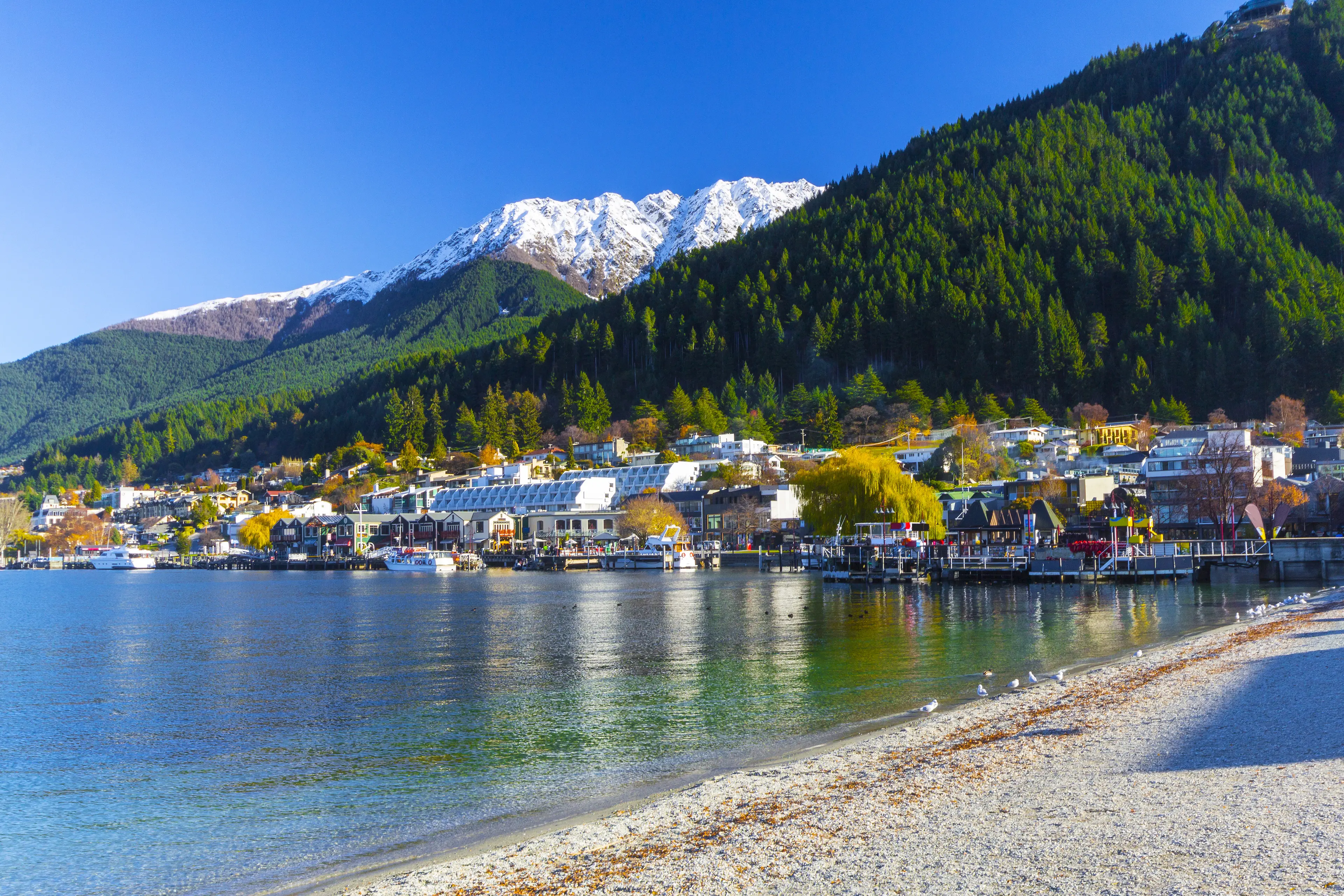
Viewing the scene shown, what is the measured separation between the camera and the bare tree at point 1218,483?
69.8 meters

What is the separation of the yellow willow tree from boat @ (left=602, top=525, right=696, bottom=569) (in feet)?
73.4

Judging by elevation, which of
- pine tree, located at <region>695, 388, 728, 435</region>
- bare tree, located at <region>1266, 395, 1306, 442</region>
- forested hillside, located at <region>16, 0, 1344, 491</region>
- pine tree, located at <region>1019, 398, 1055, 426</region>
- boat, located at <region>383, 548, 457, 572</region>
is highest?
forested hillside, located at <region>16, 0, 1344, 491</region>

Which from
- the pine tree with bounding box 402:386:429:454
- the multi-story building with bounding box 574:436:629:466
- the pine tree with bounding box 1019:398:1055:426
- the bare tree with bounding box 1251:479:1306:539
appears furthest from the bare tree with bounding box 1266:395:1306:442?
the pine tree with bounding box 402:386:429:454

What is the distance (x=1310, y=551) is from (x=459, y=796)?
50752mm

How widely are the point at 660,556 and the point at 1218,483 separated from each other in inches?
1822

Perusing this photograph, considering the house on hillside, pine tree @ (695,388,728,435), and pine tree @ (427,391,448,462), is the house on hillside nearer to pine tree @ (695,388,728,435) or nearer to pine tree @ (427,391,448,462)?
pine tree @ (427,391,448,462)

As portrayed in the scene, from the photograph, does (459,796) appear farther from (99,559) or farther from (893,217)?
(893,217)

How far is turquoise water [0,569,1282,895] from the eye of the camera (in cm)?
1266

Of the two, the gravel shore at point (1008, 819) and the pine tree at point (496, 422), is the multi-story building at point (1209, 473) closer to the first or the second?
the gravel shore at point (1008, 819)

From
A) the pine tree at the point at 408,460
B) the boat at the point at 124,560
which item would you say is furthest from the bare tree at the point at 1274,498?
the boat at the point at 124,560

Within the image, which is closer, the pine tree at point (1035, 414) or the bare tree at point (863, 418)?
the pine tree at point (1035, 414)

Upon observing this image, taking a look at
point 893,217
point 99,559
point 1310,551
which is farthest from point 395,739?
point 893,217

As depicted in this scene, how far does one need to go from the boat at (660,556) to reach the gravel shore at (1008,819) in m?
75.8

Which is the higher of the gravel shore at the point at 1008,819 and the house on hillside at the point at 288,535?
the house on hillside at the point at 288,535
